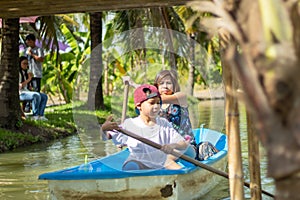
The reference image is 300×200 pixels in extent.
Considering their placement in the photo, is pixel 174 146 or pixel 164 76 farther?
pixel 164 76


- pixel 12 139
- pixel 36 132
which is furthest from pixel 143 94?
pixel 36 132

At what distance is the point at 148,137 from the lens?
5723 mm

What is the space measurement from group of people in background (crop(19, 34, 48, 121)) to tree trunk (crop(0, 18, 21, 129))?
128 centimetres

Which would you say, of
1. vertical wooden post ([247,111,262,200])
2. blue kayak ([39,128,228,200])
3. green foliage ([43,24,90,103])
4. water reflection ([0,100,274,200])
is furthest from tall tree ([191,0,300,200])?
green foliage ([43,24,90,103])

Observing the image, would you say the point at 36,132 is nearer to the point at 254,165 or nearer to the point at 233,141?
the point at 254,165

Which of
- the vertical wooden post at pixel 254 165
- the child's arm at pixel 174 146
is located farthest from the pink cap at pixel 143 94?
the vertical wooden post at pixel 254 165

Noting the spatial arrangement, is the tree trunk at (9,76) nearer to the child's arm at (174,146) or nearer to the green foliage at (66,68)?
the child's arm at (174,146)

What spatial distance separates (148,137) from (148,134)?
0.11ft

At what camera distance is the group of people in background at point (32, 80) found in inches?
491

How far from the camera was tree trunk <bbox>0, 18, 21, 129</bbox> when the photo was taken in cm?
1088

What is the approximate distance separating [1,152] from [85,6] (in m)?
5.15

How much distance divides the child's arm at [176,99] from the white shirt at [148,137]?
2.57 ft

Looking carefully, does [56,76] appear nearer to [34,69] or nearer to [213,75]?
[34,69]

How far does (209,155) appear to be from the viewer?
7109 mm
